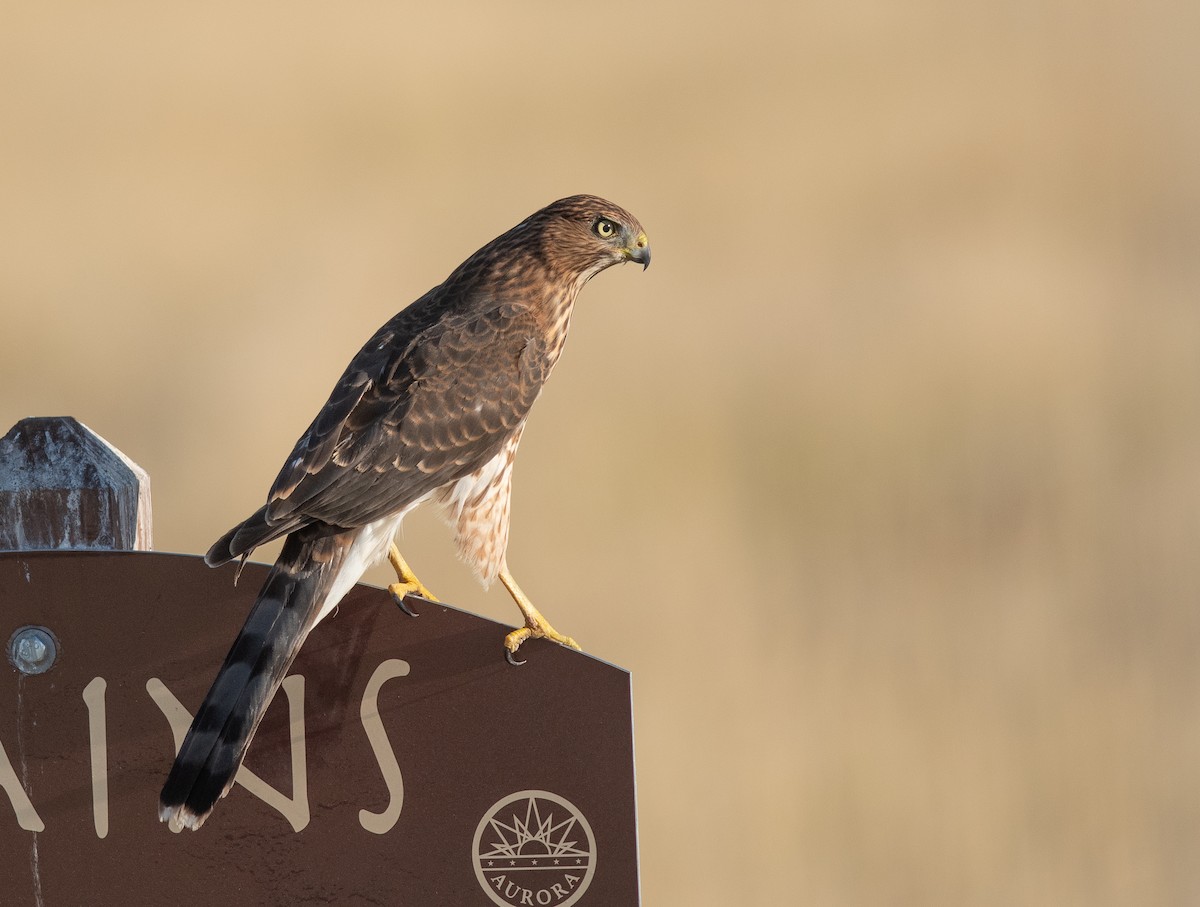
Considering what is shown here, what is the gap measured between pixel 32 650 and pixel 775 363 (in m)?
5.70

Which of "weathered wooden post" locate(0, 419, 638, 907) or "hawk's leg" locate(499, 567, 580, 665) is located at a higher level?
"hawk's leg" locate(499, 567, 580, 665)

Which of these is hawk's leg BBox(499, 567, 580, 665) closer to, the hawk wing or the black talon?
the black talon

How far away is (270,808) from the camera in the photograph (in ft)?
7.59

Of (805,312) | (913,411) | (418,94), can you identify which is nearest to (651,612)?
(913,411)

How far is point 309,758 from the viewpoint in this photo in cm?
232

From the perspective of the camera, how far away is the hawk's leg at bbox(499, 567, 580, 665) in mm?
2354

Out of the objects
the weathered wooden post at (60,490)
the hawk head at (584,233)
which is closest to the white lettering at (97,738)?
the weathered wooden post at (60,490)

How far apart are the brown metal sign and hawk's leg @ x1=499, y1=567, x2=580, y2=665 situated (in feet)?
0.07

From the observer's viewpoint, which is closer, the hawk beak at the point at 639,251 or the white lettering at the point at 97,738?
the white lettering at the point at 97,738

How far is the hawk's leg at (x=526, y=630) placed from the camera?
2354 mm

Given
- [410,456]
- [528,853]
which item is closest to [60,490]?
[410,456]

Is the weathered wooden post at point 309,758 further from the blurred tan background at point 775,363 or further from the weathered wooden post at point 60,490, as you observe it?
the blurred tan background at point 775,363

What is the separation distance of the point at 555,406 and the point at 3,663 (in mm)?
5017

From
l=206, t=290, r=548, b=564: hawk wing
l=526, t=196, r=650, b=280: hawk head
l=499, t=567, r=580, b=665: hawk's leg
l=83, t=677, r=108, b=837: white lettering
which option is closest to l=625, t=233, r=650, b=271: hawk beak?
l=526, t=196, r=650, b=280: hawk head
